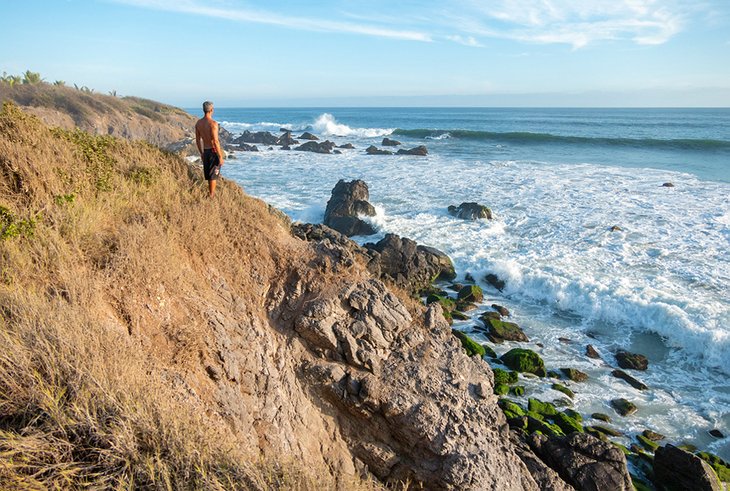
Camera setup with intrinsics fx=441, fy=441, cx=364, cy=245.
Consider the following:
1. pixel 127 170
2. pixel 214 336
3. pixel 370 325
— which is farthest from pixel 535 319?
pixel 127 170

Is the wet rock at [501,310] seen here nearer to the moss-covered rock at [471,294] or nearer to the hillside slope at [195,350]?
the moss-covered rock at [471,294]

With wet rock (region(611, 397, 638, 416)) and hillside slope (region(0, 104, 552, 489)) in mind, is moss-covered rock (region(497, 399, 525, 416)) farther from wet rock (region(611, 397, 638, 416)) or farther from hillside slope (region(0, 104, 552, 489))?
hillside slope (region(0, 104, 552, 489))

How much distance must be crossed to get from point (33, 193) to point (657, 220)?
21545 millimetres

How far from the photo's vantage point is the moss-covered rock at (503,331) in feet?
37.2

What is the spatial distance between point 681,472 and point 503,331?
4.81 meters

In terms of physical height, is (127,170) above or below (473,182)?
above

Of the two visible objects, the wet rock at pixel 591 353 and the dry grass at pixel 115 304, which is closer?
the dry grass at pixel 115 304

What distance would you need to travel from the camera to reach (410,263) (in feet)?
47.5

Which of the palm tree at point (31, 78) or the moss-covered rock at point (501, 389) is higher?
the palm tree at point (31, 78)

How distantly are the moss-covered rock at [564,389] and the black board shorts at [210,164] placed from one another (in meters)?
8.18

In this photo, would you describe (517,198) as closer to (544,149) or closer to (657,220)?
(657,220)

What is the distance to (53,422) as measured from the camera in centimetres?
271

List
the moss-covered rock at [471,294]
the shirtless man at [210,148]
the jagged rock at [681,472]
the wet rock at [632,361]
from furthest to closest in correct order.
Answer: the moss-covered rock at [471,294] → the wet rock at [632,361] → the shirtless man at [210,148] → the jagged rock at [681,472]

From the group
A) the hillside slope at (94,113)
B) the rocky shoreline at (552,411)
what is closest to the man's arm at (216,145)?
the rocky shoreline at (552,411)
